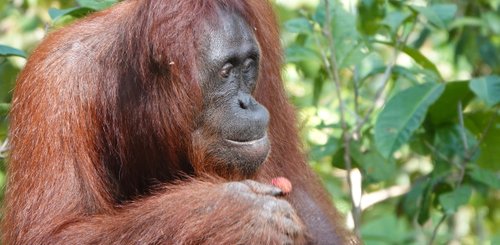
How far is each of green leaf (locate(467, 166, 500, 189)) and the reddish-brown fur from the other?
0.96 metres

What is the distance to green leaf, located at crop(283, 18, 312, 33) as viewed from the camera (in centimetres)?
452

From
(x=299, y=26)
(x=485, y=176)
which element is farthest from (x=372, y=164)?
(x=299, y=26)

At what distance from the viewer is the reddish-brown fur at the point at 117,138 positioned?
3246 millimetres

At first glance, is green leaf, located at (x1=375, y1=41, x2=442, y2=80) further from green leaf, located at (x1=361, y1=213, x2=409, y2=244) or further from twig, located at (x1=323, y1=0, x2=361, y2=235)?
green leaf, located at (x1=361, y1=213, x2=409, y2=244)

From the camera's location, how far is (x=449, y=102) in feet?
14.3

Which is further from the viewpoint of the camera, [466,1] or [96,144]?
[466,1]

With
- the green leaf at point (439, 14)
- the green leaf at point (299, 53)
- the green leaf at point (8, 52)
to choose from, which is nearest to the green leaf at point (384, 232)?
the green leaf at point (299, 53)

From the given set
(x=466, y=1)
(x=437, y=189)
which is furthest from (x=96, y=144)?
(x=466, y=1)

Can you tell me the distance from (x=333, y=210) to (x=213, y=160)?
95 centimetres

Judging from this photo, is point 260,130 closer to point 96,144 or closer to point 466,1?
point 96,144

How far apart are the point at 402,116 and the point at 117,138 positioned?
1.26 metres

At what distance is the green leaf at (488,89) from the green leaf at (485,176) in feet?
1.60

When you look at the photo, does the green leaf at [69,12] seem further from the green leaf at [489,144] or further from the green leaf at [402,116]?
the green leaf at [489,144]

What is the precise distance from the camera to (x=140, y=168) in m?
3.68
